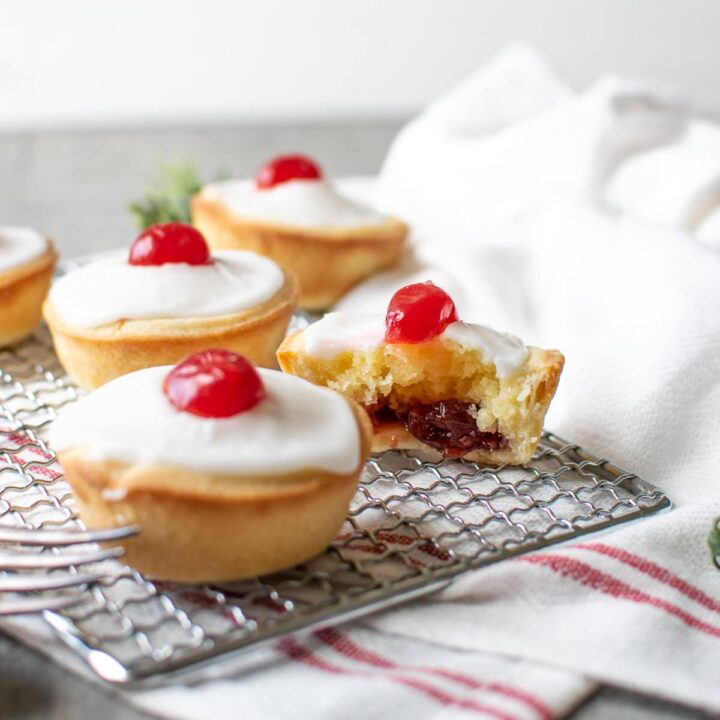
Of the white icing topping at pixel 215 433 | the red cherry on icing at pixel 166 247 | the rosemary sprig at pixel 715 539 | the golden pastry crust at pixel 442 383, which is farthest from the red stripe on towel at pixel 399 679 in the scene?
the red cherry on icing at pixel 166 247

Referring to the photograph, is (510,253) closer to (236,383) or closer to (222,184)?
A: (222,184)

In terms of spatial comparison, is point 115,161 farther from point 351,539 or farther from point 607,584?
point 607,584

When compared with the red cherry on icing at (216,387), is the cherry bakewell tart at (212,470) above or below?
below

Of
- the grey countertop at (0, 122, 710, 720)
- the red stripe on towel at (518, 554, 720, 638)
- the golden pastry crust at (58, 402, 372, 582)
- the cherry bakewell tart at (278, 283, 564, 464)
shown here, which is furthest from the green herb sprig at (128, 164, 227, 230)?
the red stripe on towel at (518, 554, 720, 638)

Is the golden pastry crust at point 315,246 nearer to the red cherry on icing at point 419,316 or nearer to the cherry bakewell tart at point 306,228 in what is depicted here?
the cherry bakewell tart at point 306,228

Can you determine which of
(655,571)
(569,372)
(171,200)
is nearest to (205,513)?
(655,571)

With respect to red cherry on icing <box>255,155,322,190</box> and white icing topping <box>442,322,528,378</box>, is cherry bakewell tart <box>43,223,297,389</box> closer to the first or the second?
white icing topping <box>442,322,528,378</box>
